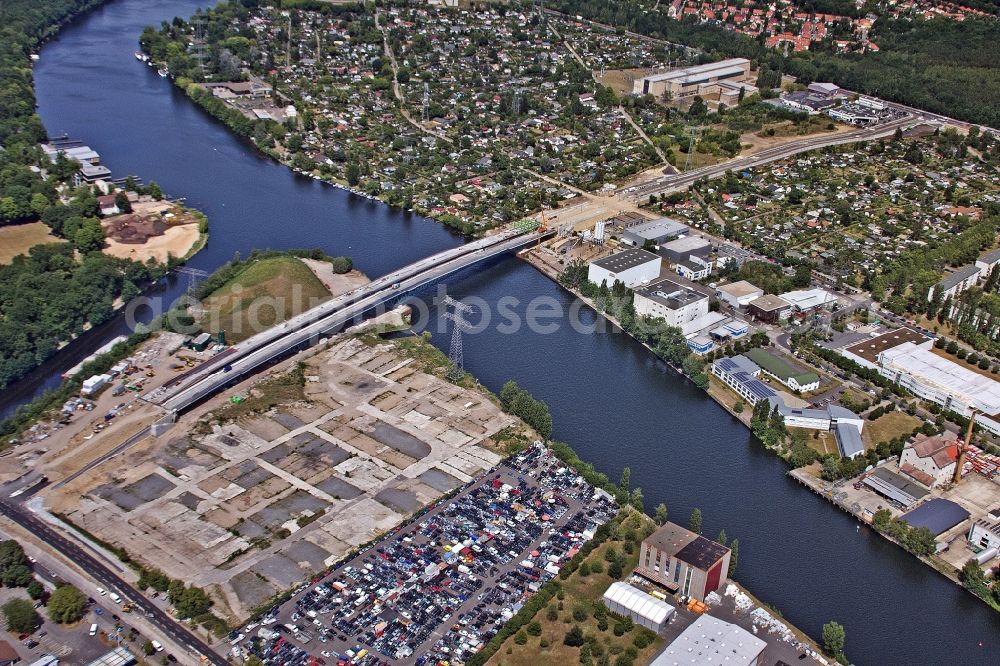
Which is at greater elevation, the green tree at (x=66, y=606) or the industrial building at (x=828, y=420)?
the industrial building at (x=828, y=420)

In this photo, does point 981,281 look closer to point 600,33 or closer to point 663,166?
point 663,166

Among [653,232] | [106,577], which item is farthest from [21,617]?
[653,232]

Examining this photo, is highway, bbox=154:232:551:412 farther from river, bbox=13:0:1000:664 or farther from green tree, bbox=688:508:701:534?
green tree, bbox=688:508:701:534

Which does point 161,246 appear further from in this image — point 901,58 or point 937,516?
point 901,58

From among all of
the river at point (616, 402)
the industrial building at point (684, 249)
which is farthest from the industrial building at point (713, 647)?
the industrial building at point (684, 249)

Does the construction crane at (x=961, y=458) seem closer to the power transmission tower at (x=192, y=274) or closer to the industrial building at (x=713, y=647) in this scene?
the industrial building at (x=713, y=647)

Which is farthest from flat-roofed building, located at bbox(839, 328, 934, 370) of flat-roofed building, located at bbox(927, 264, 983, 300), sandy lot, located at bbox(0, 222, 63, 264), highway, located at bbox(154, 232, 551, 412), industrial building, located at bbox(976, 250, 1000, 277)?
sandy lot, located at bbox(0, 222, 63, 264)

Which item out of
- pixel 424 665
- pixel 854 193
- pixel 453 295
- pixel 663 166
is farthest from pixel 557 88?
pixel 424 665
